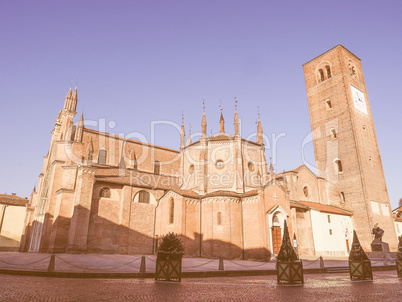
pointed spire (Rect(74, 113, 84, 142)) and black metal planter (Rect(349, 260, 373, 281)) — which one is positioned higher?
pointed spire (Rect(74, 113, 84, 142))

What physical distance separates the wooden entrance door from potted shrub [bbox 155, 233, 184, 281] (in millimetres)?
14945

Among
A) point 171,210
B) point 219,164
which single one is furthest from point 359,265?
point 219,164

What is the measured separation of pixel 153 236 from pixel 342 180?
2451cm

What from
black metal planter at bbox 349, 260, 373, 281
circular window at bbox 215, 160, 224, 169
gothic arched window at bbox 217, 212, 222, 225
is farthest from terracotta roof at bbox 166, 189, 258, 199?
black metal planter at bbox 349, 260, 373, 281

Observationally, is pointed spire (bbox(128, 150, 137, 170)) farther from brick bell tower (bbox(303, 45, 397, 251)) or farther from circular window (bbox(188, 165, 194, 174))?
brick bell tower (bbox(303, 45, 397, 251))

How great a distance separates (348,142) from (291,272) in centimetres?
2962

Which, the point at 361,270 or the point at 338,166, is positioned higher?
the point at 338,166

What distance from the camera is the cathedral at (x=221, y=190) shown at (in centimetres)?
2394

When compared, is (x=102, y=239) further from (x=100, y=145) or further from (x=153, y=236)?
(x=100, y=145)

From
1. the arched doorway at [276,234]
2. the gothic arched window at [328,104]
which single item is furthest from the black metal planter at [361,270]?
the gothic arched window at [328,104]

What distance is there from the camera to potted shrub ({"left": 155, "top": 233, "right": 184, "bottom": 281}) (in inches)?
410

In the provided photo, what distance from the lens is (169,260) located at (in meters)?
10.4

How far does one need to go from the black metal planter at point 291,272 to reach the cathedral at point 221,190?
13.1 metres

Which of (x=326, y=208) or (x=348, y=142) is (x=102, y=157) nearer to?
(x=326, y=208)
